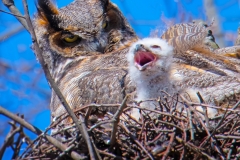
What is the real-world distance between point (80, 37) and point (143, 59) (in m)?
0.85

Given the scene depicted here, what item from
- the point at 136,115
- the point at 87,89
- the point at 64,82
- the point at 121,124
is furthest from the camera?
the point at 64,82

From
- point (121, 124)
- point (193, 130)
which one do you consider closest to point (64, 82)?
point (121, 124)

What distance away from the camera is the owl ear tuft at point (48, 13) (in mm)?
3525

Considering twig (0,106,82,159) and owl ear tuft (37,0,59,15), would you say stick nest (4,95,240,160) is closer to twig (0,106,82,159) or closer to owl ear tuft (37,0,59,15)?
twig (0,106,82,159)

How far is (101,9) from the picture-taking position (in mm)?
3578

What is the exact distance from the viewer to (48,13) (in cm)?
356

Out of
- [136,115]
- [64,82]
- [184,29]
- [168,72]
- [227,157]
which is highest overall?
[184,29]

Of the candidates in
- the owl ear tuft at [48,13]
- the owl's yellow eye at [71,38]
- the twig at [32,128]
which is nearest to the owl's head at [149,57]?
the twig at [32,128]

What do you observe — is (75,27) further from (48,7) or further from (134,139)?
(134,139)

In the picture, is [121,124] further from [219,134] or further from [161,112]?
[219,134]

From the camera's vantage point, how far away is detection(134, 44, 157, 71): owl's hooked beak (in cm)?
264

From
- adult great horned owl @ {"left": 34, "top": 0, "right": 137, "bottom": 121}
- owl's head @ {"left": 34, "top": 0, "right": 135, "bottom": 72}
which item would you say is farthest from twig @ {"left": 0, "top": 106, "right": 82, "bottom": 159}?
owl's head @ {"left": 34, "top": 0, "right": 135, "bottom": 72}

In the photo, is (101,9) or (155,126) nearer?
(155,126)

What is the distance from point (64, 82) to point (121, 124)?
3.64 feet
